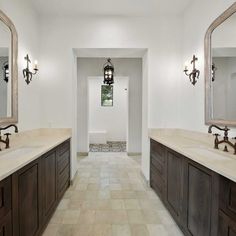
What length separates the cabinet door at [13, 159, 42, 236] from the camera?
1.51 m

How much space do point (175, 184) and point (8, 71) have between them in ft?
8.13

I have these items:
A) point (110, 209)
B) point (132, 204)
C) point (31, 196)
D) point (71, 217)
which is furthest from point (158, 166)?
point (31, 196)

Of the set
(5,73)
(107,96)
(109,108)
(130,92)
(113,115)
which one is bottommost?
(113,115)

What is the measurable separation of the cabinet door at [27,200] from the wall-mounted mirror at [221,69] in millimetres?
2095

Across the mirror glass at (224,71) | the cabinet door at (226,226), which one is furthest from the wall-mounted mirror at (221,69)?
the cabinet door at (226,226)

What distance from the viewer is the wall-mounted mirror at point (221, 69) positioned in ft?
7.14

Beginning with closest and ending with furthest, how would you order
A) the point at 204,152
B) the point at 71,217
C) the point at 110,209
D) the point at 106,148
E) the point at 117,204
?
1. the point at 204,152
2. the point at 71,217
3. the point at 110,209
4. the point at 117,204
5. the point at 106,148

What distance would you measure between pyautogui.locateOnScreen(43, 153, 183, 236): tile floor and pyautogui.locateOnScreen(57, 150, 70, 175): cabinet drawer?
49 cm

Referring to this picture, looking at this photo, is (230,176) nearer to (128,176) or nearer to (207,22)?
(207,22)

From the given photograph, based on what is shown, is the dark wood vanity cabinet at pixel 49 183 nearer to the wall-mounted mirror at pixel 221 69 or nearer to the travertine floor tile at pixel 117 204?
the travertine floor tile at pixel 117 204

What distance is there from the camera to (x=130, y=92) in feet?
20.6

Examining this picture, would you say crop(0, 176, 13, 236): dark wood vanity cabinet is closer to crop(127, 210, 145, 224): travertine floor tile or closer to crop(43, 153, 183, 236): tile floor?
crop(43, 153, 183, 236): tile floor

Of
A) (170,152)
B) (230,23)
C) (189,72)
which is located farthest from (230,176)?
(189,72)

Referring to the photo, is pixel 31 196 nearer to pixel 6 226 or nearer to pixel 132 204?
pixel 6 226
